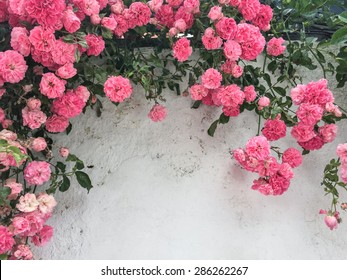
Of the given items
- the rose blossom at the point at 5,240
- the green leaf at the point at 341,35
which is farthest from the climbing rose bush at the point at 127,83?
the green leaf at the point at 341,35

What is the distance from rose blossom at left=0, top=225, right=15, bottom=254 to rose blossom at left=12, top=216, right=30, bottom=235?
3 cm

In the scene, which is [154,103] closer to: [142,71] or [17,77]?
[142,71]

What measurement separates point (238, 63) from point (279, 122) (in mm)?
369

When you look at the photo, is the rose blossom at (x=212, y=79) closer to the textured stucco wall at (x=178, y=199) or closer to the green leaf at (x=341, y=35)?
the textured stucco wall at (x=178, y=199)

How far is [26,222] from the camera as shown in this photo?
1933 millimetres

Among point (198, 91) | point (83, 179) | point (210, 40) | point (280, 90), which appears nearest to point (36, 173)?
point (83, 179)

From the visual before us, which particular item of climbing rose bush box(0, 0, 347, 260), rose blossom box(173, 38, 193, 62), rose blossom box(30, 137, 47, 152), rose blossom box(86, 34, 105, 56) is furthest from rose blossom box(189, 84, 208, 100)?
rose blossom box(30, 137, 47, 152)

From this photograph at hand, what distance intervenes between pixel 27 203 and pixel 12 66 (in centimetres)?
53

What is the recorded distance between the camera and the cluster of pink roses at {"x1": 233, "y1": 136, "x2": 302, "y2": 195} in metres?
2.05

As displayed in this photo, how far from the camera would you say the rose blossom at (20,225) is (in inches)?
75.4

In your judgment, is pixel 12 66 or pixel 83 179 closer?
pixel 12 66

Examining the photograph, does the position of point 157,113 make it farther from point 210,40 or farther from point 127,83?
point 210,40
